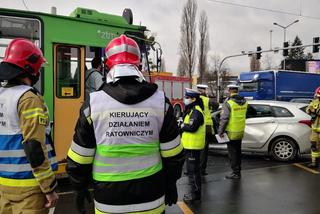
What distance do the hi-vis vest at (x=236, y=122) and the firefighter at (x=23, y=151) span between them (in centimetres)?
555

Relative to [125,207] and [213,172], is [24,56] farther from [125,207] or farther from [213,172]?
[213,172]

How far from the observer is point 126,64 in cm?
282

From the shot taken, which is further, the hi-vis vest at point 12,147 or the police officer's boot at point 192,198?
the police officer's boot at point 192,198

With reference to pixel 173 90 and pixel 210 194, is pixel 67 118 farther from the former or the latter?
pixel 173 90

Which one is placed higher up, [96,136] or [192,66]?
[192,66]

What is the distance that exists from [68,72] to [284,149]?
19.6ft

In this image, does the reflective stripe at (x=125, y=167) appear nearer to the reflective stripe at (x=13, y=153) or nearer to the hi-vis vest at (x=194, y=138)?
the reflective stripe at (x=13, y=153)

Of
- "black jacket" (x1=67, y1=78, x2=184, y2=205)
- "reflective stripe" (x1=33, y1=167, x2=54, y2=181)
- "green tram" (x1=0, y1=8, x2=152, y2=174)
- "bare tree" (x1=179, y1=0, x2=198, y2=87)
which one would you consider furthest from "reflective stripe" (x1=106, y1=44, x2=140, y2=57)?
"bare tree" (x1=179, y1=0, x2=198, y2=87)

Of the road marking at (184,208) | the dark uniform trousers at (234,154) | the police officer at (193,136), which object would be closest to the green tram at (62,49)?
the police officer at (193,136)

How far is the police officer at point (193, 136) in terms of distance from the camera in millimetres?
6281

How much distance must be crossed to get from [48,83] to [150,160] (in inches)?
180

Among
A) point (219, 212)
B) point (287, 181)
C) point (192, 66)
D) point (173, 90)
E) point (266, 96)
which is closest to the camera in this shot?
point (219, 212)

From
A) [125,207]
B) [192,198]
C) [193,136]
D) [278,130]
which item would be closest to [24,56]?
[125,207]

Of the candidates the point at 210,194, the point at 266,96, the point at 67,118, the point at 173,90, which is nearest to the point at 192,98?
the point at 210,194
